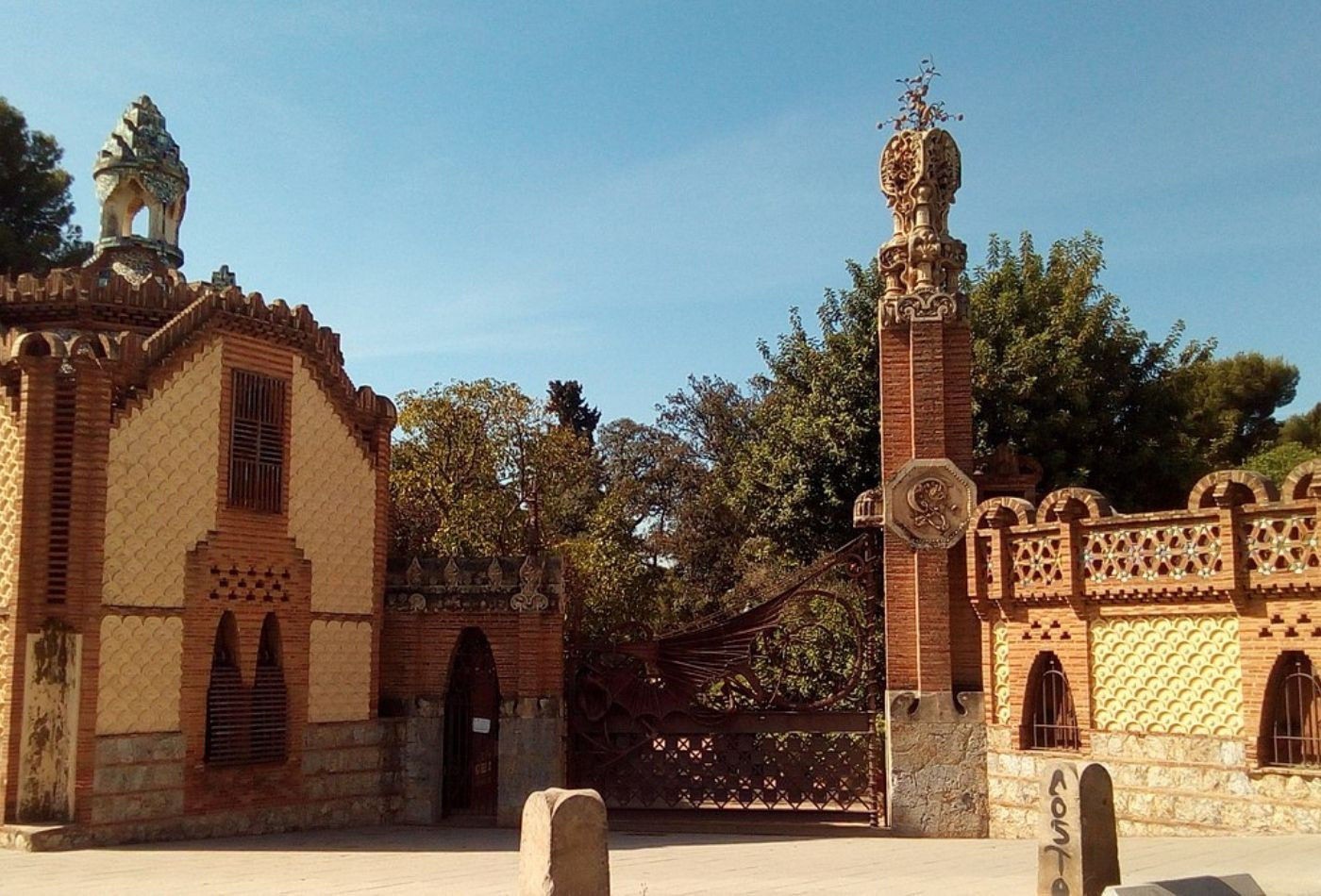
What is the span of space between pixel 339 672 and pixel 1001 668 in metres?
7.29

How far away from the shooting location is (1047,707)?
12727mm

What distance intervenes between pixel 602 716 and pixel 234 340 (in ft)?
19.4

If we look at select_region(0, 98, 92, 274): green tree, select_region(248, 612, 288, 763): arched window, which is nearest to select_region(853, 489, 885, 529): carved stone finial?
select_region(248, 612, 288, 763): arched window

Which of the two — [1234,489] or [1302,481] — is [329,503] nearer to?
[1234,489]

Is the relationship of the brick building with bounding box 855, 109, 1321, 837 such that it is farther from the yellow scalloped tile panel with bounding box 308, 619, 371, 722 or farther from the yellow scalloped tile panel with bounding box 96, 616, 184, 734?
the yellow scalloped tile panel with bounding box 96, 616, 184, 734

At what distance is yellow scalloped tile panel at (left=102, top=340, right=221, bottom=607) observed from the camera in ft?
40.9

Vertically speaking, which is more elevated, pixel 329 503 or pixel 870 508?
pixel 329 503

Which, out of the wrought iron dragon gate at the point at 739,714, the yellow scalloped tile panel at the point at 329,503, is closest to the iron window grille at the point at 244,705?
the yellow scalloped tile panel at the point at 329,503

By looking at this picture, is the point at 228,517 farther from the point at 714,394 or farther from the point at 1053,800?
the point at 714,394

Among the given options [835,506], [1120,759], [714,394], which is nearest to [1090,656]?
[1120,759]

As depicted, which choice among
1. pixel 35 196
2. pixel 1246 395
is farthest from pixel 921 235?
pixel 1246 395

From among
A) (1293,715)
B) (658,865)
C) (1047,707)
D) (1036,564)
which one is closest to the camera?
(1293,715)

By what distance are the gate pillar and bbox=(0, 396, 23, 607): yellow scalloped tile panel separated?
8.57 m

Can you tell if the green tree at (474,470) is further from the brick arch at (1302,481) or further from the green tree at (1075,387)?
the brick arch at (1302,481)
